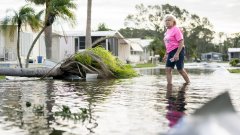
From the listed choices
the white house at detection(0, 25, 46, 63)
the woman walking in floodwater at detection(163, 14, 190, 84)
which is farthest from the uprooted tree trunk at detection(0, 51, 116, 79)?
the white house at detection(0, 25, 46, 63)

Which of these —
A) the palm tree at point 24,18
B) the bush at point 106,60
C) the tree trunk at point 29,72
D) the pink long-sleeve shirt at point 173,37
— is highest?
the palm tree at point 24,18

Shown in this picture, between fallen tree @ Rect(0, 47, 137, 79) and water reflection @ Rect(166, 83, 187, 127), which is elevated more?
fallen tree @ Rect(0, 47, 137, 79)

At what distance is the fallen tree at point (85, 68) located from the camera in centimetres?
1512

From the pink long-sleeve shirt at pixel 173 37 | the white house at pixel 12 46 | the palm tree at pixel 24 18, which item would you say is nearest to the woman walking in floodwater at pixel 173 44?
the pink long-sleeve shirt at pixel 173 37

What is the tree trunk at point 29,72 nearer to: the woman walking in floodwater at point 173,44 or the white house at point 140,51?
the woman walking in floodwater at point 173,44

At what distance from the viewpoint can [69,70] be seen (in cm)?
1570

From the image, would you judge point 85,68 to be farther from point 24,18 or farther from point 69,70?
point 24,18

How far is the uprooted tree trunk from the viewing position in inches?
595

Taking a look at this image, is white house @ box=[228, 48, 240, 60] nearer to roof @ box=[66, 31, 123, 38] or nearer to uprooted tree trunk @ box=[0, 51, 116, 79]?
roof @ box=[66, 31, 123, 38]

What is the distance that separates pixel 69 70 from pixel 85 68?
0.73m

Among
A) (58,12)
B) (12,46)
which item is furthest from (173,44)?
(12,46)

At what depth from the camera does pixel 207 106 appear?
1.99m

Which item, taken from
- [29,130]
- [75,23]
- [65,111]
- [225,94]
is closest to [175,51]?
[65,111]

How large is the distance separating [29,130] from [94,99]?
3.03 metres
